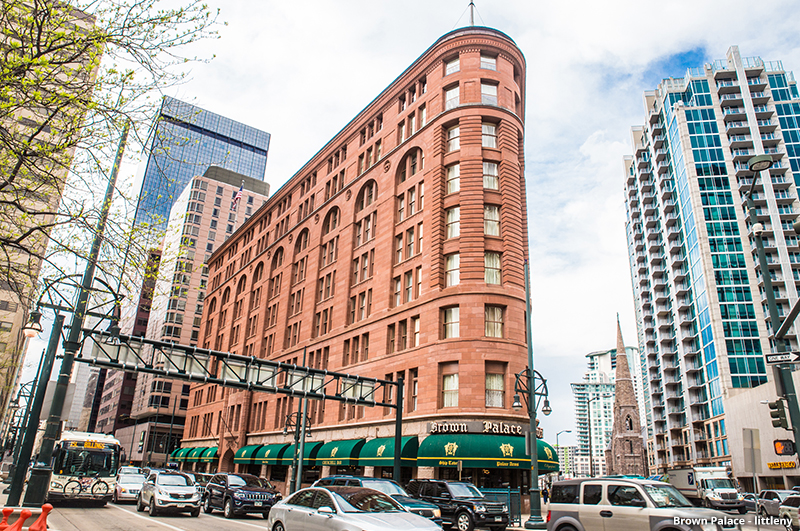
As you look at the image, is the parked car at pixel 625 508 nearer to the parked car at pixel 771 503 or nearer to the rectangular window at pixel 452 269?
the parked car at pixel 771 503

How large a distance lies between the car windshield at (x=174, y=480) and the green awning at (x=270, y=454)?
73.4ft

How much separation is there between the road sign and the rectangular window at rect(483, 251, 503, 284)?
20.1m

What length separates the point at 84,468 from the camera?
27234 mm

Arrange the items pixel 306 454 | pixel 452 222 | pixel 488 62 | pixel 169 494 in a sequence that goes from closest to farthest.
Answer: pixel 169 494
pixel 452 222
pixel 488 62
pixel 306 454

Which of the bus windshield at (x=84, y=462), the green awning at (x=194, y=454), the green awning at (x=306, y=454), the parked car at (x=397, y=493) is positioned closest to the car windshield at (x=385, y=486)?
the parked car at (x=397, y=493)

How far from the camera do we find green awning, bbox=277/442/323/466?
41537mm

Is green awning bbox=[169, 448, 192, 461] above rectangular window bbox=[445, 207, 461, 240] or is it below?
below

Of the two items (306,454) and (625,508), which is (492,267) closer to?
(306,454)

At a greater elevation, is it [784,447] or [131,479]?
[784,447]

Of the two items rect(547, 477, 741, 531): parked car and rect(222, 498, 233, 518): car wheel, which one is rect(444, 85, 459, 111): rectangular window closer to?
rect(222, 498, 233, 518): car wheel

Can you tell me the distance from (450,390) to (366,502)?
22929mm

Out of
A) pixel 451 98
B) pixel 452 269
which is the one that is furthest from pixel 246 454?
pixel 451 98

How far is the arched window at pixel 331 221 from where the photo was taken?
5302cm

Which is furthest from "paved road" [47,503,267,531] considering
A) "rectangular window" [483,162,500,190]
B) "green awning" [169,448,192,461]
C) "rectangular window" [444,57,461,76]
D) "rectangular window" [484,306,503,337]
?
"green awning" [169,448,192,461]
